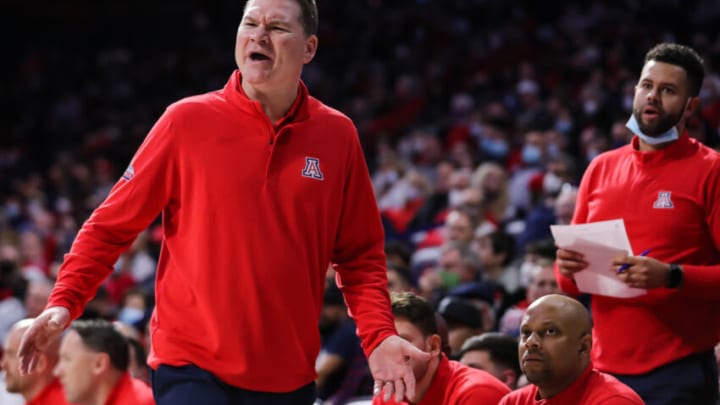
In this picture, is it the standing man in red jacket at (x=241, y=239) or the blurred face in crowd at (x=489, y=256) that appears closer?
the standing man in red jacket at (x=241, y=239)

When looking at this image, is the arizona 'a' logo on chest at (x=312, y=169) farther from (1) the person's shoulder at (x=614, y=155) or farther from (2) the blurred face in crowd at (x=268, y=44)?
(1) the person's shoulder at (x=614, y=155)

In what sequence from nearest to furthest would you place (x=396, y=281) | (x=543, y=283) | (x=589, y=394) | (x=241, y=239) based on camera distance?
(x=241, y=239) < (x=589, y=394) < (x=543, y=283) < (x=396, y=281)

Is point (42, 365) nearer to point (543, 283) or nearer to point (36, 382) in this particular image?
→ point (36, 382)

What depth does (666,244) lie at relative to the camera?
3180mm

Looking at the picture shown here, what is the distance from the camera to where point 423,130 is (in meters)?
12.6

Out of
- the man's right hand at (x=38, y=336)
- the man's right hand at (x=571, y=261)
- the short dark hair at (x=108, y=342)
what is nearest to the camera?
the man's right hand at (x=38, y=336)

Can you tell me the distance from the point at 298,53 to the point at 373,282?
598mm

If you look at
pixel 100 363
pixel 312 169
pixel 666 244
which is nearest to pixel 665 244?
pixel 666 244

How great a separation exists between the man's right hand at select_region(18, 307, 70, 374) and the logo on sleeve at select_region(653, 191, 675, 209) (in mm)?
1782

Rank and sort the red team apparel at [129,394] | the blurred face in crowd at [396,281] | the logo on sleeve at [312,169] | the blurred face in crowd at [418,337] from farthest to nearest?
1. the blurred face in crowd at [396,281]
2. the red team apparel at [129,394]
3. the blurred face in crowd at [418,337]
4. the logo on sleeve at [312,169]

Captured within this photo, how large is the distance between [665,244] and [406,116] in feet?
33.6

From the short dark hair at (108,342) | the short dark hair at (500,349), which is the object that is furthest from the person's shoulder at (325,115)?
the short dark hair at (108,342)

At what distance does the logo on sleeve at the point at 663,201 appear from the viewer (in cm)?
315

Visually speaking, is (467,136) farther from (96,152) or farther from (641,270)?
(641,270)
